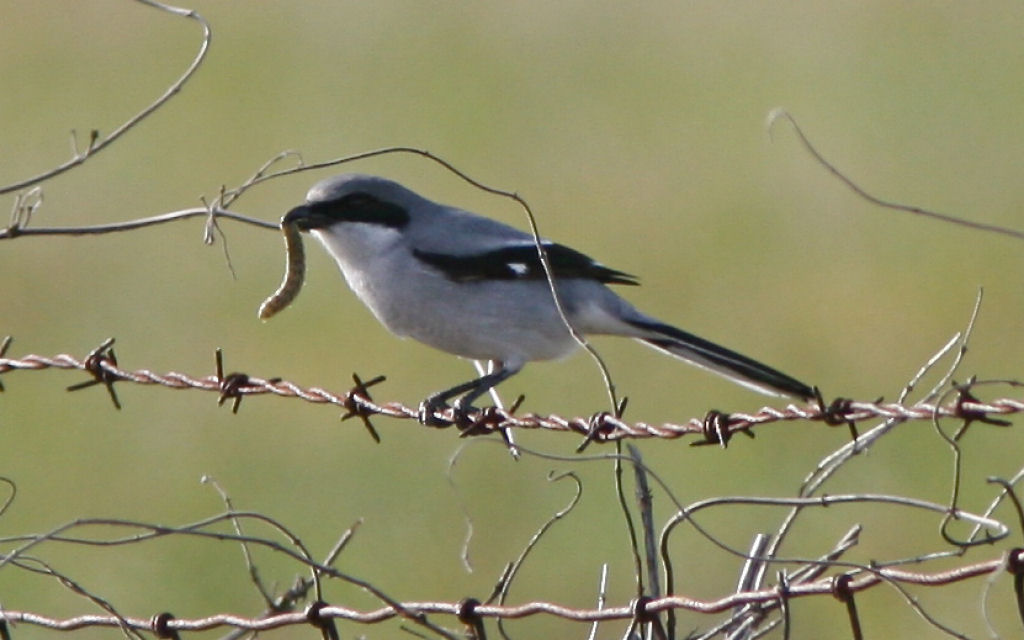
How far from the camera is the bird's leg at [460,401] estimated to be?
4.52 meters

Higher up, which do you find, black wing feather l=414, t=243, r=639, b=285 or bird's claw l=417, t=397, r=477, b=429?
black wing feather l=414, t=243, r=639, b=285

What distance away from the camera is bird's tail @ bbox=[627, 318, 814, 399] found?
4.50m

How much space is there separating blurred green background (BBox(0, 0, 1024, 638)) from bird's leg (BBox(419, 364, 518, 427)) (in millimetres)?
2180

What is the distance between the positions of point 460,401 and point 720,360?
2.78 feet

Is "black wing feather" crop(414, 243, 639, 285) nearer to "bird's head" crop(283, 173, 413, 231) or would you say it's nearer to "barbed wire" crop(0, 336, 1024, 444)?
"bird's head" crop(283, 173, 413, 231)

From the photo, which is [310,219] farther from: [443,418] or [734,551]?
[734,551]

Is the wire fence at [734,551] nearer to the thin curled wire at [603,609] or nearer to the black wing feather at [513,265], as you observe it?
the thin curled wire at [603,609]

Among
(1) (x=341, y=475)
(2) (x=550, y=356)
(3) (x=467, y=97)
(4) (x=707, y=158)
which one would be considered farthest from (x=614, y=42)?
(2) (x=550, y=356)

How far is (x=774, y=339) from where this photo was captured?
454 inches

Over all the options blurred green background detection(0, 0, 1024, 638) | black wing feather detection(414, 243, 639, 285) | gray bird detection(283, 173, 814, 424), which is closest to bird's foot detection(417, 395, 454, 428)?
gray bird detection(283, 173, 814, 424)

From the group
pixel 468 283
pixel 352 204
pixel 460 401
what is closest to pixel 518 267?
pixel 468 283

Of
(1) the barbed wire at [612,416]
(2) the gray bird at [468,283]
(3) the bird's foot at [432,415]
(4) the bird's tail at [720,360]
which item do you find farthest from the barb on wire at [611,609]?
(2) the gray bird at [468,283]

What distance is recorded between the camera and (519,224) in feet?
43.3

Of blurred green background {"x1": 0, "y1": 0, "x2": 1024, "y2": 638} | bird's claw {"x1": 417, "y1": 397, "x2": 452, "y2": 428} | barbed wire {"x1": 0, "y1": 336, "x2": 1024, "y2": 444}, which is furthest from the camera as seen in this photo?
blurred green background {"x1": 0, "y1": 0, "x2": 1024, "y2": 638}
